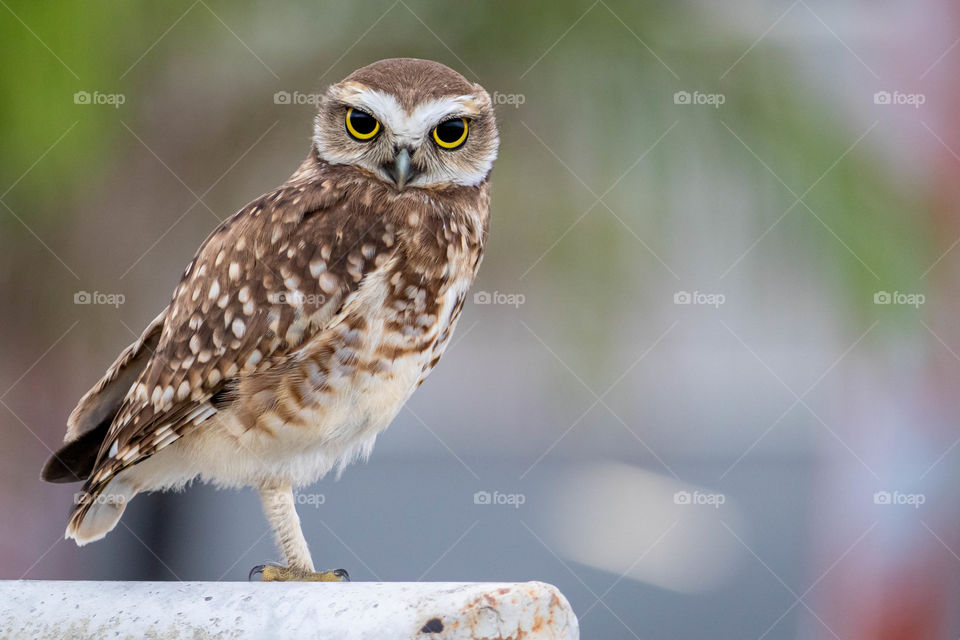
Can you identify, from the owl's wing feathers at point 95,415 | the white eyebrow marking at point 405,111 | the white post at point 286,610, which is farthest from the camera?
the owl's wing feathers at point 95,415

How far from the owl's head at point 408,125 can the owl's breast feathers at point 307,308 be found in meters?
0.05

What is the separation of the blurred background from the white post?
5.08 feet

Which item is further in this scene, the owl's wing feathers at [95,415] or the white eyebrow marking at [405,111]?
the owl's wing feathers at [95,415]

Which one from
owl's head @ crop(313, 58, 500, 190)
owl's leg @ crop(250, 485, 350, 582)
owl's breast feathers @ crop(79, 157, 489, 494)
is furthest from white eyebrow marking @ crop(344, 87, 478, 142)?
owl's leg @ crop(250, 485, 350, 582)

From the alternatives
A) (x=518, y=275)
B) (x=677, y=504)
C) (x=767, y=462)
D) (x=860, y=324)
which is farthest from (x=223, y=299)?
(x=767, y=462)

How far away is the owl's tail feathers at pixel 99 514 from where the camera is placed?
6.72ft

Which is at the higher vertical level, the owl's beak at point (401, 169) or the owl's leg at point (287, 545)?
the owl's beak at point (401, 169)

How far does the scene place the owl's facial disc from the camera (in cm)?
189

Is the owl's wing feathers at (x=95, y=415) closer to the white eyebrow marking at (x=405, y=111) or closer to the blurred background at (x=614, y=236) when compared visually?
the white eyebrow marking at (x=405, y=111)

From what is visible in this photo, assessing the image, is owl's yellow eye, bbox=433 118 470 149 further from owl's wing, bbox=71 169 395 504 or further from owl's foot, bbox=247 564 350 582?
owl's foot, bbox=247 564 350 582

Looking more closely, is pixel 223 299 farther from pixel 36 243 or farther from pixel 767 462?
pixel 767 462

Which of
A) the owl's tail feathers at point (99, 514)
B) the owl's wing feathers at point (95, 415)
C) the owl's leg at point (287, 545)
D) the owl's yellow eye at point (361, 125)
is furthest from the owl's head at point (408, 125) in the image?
the owl's tail feathers at point (99, 514)

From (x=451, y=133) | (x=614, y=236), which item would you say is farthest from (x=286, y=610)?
(x=614, y=236)

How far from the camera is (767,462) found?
457 centimetres
